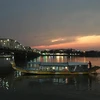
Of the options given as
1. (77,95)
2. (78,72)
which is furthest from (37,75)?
(77,95)

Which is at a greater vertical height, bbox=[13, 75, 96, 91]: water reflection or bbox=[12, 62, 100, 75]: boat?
bbox=[12, 62, 100, 75]: boat

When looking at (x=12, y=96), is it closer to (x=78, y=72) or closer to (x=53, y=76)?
(x=53, y=76)

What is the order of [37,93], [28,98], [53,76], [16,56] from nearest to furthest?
[28,98] < [37,93] < [53,76] < [16,56]

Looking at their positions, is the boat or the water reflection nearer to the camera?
the water reflection

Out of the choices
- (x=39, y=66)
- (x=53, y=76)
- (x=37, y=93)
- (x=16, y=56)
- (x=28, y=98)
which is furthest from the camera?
(x=16, y=56)

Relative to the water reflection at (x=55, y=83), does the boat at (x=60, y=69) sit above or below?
above

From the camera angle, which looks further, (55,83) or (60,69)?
(60,69)

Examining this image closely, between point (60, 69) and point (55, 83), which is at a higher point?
point (60, 69)

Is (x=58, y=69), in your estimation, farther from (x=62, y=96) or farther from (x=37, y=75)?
(x=62, y=96)

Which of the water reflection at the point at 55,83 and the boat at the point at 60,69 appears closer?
the water reflection at the point at 55,83

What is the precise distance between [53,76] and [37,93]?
19.0 metres

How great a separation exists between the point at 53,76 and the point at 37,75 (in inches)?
137

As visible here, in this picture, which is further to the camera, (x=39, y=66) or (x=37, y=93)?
(x=39, y=66)

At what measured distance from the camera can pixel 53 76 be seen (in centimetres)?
5188
